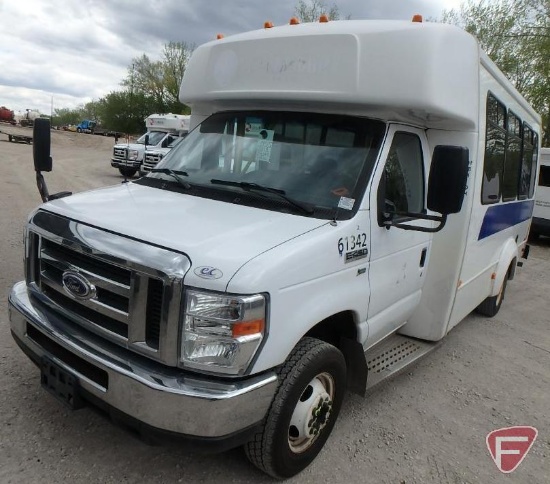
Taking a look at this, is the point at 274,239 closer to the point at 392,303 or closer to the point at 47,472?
the point at 392,303

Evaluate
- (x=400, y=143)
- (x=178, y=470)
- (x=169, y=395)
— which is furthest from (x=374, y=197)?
(x=178, y=470)

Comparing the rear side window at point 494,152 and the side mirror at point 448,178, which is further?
the rear side window at point 494,152

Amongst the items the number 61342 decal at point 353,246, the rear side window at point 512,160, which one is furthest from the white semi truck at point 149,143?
the number 61342 decal at point 353,246

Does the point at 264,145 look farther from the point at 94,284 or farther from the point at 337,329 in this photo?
the point at 94,284

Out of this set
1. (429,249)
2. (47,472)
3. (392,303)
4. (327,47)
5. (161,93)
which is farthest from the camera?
(161,93)

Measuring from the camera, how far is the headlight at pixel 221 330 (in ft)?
7.48

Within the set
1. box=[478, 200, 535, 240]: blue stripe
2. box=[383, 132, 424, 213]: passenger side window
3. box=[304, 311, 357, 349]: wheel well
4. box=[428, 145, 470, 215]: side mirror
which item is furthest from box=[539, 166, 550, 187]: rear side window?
box=[304, 311, 357, 349]: wheel well

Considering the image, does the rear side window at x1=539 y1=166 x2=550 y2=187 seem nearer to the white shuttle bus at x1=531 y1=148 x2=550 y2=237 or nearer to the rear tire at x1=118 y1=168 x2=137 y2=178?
the white shuttle bus at x1=531 y1=148 x2=550 y2=237

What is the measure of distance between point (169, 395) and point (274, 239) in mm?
941

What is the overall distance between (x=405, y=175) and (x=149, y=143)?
18923 mm

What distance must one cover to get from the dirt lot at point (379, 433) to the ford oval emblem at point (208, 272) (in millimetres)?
869

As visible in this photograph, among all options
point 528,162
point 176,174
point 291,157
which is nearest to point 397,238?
point 291,157

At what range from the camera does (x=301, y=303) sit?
2.61 meters

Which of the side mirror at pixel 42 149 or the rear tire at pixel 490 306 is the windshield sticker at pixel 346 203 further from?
the rear tire at pixel 490 306
